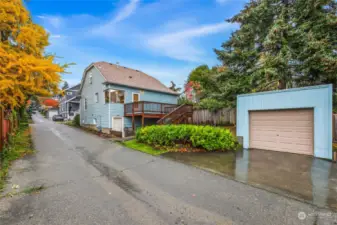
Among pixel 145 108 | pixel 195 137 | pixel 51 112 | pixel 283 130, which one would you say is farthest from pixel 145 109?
pixel 51 112

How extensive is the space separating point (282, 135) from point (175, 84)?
26333 millimetres

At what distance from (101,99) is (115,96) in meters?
1.79

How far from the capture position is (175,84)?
32.7 metres

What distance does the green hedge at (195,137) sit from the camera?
7.54 m

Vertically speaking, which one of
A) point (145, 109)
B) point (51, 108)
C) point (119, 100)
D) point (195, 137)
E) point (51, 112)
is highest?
point (119, 100)

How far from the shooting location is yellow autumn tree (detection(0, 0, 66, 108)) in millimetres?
4301

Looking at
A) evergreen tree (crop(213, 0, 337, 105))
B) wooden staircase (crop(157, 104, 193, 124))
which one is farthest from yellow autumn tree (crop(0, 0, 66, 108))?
evergreen tree (crop(213, 0, 337, 105))

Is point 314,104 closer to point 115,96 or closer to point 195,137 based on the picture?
point 195,137

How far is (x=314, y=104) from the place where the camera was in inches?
257

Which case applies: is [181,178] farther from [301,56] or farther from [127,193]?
[301,56]

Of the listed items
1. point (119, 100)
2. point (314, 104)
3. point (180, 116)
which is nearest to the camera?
point (314, 104)

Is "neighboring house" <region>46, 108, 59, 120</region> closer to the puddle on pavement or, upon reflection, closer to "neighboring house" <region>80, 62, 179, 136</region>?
"neighboring house" <region>80, 62, 179, 136</region>

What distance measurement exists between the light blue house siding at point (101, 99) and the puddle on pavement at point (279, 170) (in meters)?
9.23

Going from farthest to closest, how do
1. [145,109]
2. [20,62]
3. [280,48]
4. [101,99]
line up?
[101,99] < [145,109] < [280,48] < [20,62]
